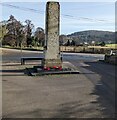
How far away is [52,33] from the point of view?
21.0 meters

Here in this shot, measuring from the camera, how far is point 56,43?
69.3 ft

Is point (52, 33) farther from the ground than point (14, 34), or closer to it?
closer to it

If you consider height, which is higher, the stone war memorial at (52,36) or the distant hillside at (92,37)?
the distant hillside at (92,37)

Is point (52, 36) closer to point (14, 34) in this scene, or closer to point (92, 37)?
point (14, 34)

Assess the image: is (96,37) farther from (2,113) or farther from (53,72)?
(2,113)

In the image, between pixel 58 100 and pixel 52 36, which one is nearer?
pixel 58 100

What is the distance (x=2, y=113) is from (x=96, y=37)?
129791mm

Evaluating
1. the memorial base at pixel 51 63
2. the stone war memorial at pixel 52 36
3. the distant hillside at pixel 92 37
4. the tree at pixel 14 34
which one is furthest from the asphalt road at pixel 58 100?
the distant hillside at pixel 92 37

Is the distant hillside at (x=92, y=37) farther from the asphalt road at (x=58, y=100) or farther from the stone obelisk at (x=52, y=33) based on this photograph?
the asphalt road at (x=58, y=100)

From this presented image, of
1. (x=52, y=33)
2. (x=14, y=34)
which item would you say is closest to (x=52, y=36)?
(x=52, y=33)

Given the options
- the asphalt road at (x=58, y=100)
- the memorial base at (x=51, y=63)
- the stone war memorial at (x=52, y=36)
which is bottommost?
the asphalt road at (x=58, y=100)

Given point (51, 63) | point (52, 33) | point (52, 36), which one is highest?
point (52, 33)

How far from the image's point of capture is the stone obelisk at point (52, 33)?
20.9 meters

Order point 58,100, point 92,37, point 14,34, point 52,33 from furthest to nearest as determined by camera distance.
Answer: point 92,37, point 14,34, point 52,33, point 58,100
